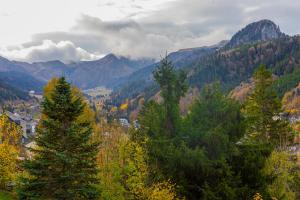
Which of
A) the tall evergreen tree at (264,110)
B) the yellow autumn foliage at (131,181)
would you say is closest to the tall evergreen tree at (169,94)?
the yellow autumn foliage at (131,181)

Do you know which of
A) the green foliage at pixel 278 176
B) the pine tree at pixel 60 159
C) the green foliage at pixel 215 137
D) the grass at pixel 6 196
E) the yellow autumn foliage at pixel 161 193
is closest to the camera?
the pine tree at pixel 60 159

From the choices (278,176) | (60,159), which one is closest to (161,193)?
(60,159)

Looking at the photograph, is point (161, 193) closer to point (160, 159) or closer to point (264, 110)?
point (160, 159)

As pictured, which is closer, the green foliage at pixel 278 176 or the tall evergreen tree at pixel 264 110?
the green foliage at pixel 278 176

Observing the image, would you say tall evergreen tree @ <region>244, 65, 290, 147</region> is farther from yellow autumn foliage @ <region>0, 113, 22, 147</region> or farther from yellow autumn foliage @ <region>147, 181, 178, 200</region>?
yellow autumn foliage @ <region>0, 113, 22, 147</region>

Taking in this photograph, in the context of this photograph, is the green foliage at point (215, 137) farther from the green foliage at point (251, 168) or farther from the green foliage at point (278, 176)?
the green foliage at point (278, 176)

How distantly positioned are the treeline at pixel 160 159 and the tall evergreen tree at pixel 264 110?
8117 mm

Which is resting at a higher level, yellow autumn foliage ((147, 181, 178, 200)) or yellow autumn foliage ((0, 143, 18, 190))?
yellow autumn foliage ((0, 143, 18, 190))

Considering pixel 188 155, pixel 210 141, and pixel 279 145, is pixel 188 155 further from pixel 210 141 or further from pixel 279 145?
pixel 279 145

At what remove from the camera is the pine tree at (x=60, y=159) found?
129ft

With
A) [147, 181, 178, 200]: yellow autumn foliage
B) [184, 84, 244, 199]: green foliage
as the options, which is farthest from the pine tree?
[184, 84, 244, 199]: green foliage

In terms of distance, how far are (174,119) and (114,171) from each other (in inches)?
416

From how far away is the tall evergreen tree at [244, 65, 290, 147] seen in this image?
2707 inches

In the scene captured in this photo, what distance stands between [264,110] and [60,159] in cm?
4092
